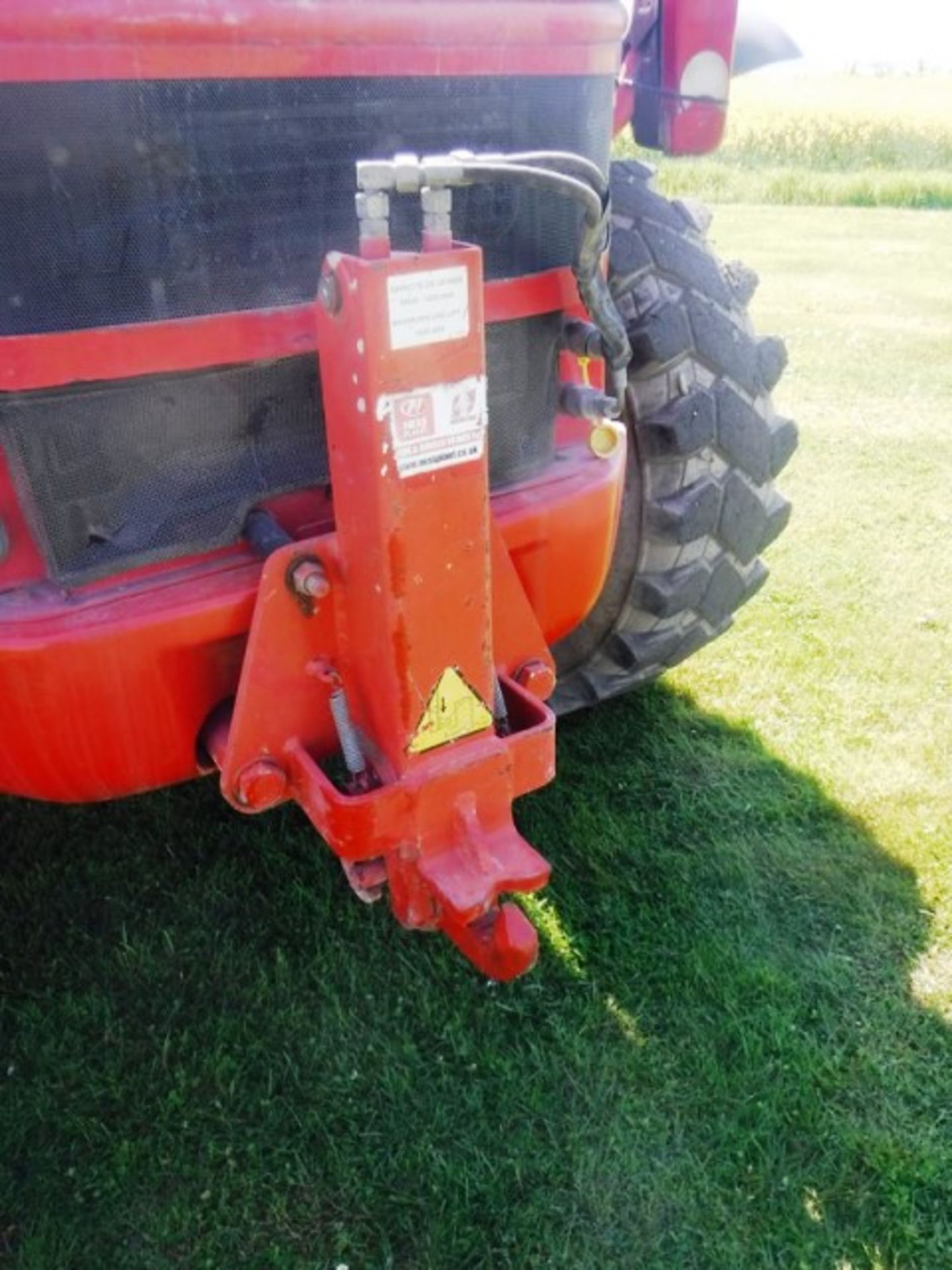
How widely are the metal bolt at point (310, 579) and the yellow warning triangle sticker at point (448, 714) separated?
0.66 ft

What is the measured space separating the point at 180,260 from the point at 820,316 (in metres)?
7.30

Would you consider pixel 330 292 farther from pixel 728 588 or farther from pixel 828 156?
pixel 828 156

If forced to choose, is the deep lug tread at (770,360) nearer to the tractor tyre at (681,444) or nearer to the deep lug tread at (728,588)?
the tractor tyre at (681,444)

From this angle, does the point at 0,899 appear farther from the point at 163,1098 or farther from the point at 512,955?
the point at 512,955

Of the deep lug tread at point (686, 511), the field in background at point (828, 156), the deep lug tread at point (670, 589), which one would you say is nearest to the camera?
the deep lug tread at point (686, 511)

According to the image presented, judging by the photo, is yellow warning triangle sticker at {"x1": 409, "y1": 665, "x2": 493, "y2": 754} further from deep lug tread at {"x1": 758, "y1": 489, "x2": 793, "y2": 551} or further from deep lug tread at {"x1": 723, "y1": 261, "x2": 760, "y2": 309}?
deep lug tread at {"x1": 723, "y1": 261, "x2": 760, "y2": 309}

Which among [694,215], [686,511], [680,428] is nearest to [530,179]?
[680,428]

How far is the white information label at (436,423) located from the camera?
1472mm

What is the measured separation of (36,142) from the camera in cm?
142

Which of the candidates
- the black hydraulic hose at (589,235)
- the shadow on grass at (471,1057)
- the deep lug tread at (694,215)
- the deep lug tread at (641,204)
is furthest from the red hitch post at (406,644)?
the deep lug tread at (694,215)

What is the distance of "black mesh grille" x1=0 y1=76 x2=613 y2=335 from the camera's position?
1443 millimetres

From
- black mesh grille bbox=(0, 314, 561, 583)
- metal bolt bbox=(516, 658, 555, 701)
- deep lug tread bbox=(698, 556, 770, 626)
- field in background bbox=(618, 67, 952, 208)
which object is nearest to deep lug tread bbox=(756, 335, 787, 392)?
deep lug tread bbox=(698, 556, 770, 626)

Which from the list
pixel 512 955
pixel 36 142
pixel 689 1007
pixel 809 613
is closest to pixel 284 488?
pixel 36 142

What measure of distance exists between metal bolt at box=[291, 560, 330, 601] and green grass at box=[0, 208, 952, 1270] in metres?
0.93
